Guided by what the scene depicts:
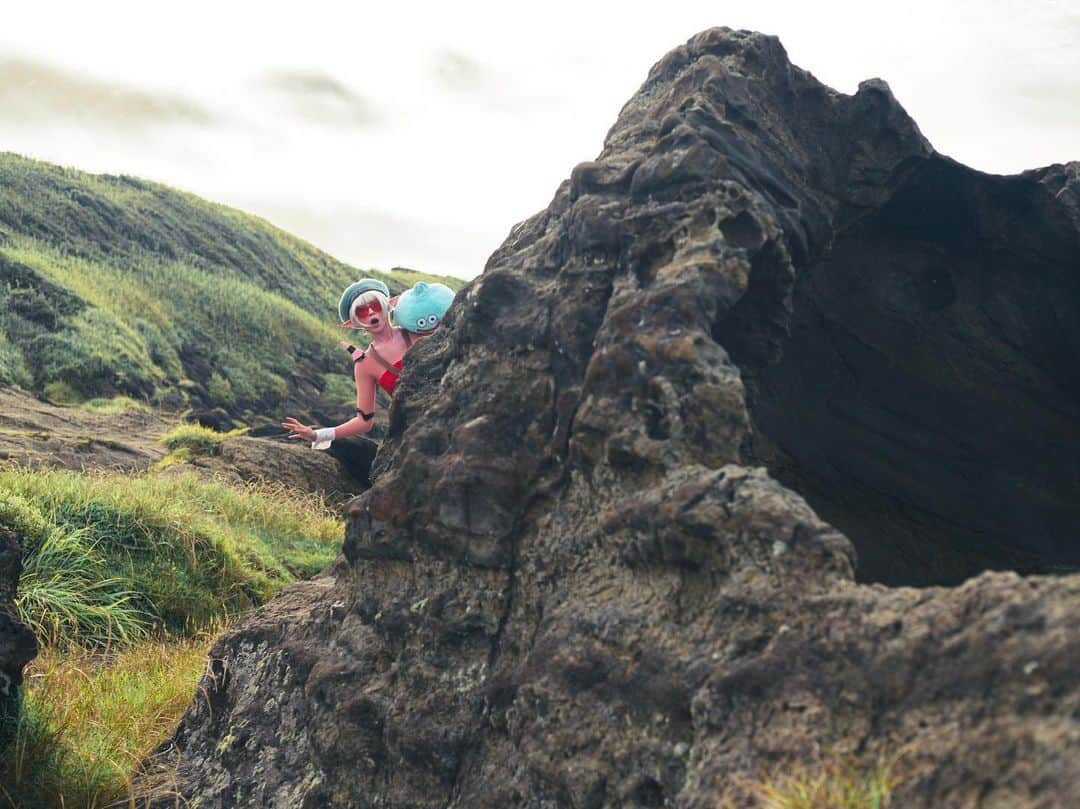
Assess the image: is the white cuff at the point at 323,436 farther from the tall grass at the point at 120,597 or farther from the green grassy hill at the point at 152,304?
the green grassy hill at the point at 152,304

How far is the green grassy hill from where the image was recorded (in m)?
22.5

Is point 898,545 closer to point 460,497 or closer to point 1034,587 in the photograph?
point 460,497

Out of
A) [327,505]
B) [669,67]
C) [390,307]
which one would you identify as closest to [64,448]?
[327,505]

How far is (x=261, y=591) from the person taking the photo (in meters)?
8.48

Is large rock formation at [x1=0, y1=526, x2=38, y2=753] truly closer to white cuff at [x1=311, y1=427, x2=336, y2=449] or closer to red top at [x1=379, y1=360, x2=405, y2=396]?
white cuff at [x1=311, y1=427, x2=336, y2=449]

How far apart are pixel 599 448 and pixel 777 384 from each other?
65.0 inches

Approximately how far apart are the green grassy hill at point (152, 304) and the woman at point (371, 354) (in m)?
15.6

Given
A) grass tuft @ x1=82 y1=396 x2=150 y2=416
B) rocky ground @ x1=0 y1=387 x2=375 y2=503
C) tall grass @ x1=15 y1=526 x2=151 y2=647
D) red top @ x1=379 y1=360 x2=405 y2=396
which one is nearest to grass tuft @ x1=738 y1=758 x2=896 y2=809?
red top @ x1=379 y1=360 x2=405 y2=396

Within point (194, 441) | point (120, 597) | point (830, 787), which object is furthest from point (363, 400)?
point (194, 441)

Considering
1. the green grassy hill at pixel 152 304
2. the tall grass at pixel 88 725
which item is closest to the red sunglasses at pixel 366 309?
the tall grass at pixel 88 725

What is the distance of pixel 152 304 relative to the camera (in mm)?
29547

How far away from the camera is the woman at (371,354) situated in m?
5.73

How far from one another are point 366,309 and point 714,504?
331cm

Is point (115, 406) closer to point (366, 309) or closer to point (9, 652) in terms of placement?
point (366, 309)
